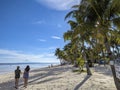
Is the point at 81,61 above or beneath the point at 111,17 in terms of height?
beneath

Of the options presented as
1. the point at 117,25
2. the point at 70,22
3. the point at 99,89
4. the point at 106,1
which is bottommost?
the point at 99,89

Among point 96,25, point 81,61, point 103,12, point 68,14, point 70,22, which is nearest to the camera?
point 103,12

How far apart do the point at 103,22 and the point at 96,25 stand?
82 cm

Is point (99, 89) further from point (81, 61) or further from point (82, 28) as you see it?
point (81, 61)

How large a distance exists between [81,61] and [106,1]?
14.5 metres

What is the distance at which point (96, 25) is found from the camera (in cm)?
1284

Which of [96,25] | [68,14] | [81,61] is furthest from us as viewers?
[81,61]

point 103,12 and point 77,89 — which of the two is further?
point 77,89

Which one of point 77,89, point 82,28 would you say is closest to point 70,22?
point 82,28

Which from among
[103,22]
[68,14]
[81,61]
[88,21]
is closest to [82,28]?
[88,21]

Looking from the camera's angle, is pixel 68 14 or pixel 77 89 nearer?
pixel 77 89

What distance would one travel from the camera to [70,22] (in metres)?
22.3

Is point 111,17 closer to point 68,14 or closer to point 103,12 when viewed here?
point 103,12

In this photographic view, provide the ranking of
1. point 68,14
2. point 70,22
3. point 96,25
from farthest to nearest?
point 70,22
point 68,14
point 96,25
